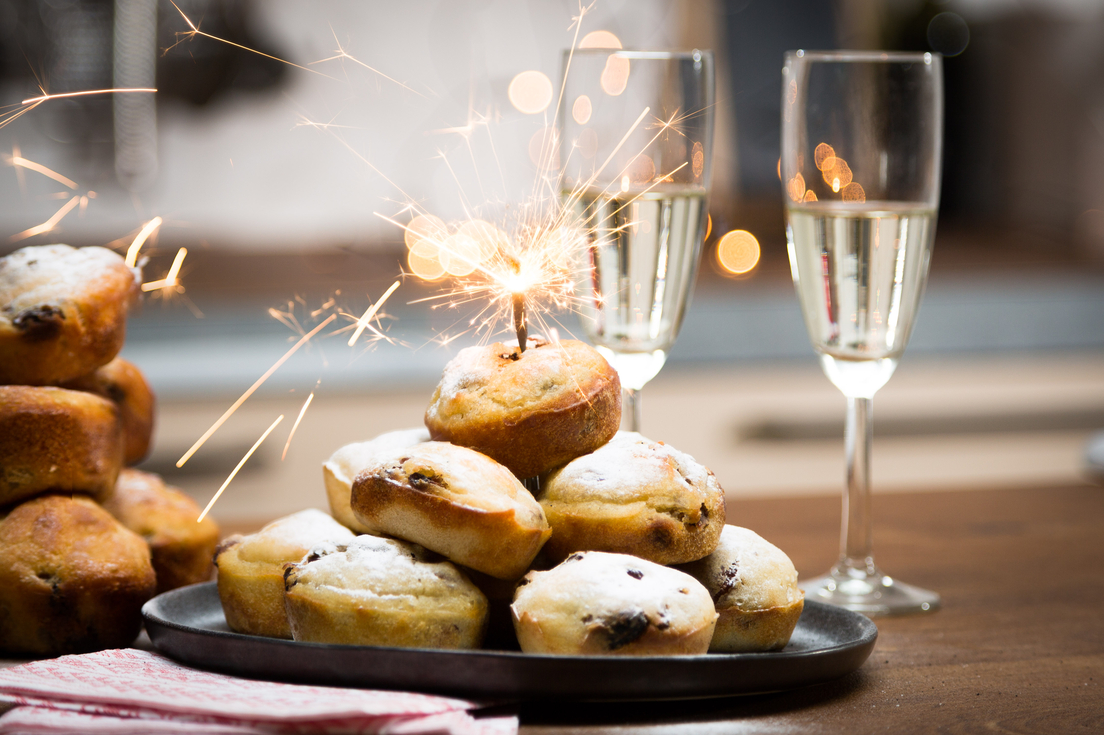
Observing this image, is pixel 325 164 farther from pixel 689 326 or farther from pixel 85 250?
pixel 85 250

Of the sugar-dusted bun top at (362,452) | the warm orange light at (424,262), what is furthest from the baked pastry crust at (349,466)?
the warm orange light at (424,262)

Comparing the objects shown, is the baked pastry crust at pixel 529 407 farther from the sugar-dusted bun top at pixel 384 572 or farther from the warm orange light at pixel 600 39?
the warm orange light at pixel 600 39

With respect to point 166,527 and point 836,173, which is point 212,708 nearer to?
point 166,527

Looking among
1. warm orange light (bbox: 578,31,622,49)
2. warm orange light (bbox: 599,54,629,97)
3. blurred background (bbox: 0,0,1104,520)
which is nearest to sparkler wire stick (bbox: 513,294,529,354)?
warm orange light (bbox: 599,54,629,97)

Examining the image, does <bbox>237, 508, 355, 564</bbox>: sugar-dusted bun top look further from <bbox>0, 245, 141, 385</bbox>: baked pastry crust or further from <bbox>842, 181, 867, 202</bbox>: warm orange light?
<bbox>842, 181, 867, 202</bbox>: warm orange light

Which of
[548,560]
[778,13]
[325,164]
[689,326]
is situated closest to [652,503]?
[548,560]

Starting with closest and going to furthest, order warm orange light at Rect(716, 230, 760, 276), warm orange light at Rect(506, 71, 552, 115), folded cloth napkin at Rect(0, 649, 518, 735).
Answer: folded cloth napkin at Rect(0, 649, 518, 735), warm orange light at Rect(506, 71, 552, 115), warm orange light at Rect(716, 230, 760, 276)

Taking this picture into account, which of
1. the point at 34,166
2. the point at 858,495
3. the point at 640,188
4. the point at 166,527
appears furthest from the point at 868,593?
the point at 34,166
